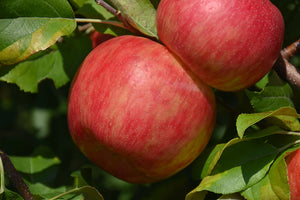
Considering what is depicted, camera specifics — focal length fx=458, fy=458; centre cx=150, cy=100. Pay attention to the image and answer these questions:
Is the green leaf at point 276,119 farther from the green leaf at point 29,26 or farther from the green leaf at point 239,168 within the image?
the green leaf at point 29,26

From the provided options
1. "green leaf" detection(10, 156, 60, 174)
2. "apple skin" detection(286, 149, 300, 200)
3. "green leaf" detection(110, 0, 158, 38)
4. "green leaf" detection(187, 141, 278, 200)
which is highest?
"green leaf" detection(110, 0, 158, 38)

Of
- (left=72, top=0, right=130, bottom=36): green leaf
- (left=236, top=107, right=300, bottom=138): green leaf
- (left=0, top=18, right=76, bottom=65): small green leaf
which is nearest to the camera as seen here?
(left=236, top=107, right=300, bottom=138): green leaf

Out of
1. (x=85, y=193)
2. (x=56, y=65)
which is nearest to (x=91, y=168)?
(x=85, y=193)

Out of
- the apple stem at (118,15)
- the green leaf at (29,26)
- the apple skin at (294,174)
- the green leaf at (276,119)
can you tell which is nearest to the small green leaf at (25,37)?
the green leaf at (29,26)

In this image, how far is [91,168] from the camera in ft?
3.88

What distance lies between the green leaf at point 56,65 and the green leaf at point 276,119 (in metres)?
0.49

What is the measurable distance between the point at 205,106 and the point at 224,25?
182mm

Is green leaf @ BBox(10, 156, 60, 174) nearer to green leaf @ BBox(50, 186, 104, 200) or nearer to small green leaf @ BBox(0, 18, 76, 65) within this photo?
green leaf @ BBox(50, 186, 104, 200)

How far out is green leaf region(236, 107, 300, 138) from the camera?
2.90 ft

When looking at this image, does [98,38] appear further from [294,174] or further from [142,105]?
[294,174]

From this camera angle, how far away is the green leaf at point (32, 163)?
4.10ft

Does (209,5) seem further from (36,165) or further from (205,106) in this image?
(36,165)

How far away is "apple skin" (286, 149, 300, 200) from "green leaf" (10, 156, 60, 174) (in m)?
0.64

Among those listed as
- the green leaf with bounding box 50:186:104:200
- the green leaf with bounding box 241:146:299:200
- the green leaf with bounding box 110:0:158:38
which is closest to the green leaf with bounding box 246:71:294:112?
the green leaf with bounding box 241:146:299:200
